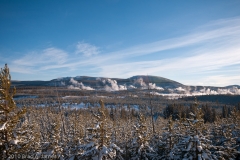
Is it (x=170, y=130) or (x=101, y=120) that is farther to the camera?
(x=170, y=130)

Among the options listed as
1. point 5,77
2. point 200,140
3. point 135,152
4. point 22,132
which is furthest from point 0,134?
point 200,140

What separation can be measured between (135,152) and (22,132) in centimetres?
1077

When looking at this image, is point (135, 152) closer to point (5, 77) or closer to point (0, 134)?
point (0, 134)

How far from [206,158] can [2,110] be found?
13.5 m

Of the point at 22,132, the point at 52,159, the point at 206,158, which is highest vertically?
the point at 22,132

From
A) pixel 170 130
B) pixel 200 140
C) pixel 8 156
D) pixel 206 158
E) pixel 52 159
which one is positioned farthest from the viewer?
pixel 170 130

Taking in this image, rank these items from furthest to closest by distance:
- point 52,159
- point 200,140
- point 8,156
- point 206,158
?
1. point 52,159
2. point 200,140
3. point 206,158
4. point 8,156

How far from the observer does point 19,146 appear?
362 inches

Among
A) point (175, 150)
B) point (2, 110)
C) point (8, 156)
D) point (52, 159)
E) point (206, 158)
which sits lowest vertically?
point (52, 159)

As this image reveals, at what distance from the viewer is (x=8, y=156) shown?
900cm

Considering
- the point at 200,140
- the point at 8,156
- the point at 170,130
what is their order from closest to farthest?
the point at 8,156 → the point at 200,140 → the point at 170,130

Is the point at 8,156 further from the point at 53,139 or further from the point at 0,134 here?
the point at 53,139

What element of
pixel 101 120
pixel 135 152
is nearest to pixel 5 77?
pixel 101 120

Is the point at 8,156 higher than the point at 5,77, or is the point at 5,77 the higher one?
the point at 5,77
